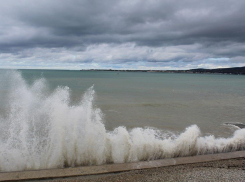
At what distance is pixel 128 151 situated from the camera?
7926mm

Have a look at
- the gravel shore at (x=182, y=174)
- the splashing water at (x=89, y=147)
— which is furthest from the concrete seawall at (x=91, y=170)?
the splashing water at (x=89, y=147)

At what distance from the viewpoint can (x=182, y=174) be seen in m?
6.05

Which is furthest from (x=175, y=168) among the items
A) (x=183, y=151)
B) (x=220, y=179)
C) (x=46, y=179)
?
(x=46, y=179)

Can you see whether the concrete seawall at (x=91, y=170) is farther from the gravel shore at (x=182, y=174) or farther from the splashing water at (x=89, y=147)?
the splashing water at (x=89, y=147)

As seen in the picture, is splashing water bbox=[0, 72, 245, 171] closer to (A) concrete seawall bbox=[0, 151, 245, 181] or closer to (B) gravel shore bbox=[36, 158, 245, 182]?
(A) concrete seawall bbox=[0, 151, 245, 181]

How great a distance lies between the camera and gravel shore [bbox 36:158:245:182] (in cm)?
577

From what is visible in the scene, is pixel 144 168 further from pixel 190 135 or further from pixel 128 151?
pixel 190 135

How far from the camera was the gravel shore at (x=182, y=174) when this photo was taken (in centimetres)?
577

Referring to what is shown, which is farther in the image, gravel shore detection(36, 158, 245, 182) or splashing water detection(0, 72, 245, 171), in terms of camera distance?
splashing water detection(0, 72, 245, 171)

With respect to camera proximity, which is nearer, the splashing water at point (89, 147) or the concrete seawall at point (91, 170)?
the concrete seawall at point (91, 170)

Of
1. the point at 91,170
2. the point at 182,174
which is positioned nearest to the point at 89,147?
the point at 91,170

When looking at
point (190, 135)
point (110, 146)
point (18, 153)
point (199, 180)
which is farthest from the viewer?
point (190, 135)

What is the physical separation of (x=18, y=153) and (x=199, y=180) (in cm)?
656

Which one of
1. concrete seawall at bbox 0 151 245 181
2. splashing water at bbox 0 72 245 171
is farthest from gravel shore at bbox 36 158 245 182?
splashing water at bbox 0 72 245 171
